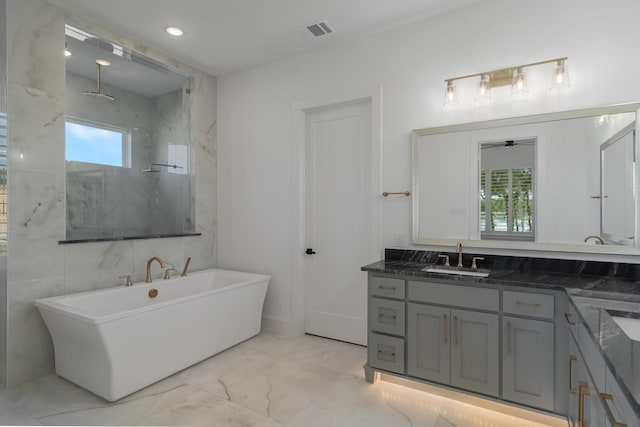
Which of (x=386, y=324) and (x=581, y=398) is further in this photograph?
(x=386, y=324)

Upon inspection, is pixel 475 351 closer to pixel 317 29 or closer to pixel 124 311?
pixel 124 311

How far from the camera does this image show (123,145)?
329 cm

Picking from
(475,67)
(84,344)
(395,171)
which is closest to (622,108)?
(475,67)

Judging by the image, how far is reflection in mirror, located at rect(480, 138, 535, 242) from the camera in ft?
7.87

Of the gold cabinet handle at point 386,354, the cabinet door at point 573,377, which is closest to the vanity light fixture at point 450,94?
the cabinet door at point 573,377

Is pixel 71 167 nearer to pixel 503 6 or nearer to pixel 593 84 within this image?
pixel 503 6

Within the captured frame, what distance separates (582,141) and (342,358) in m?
2.33

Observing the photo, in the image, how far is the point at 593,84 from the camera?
2.24 meters

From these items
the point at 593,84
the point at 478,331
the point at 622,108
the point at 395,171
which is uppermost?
the point at 593,84

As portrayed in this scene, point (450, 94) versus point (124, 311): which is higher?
point (450, 94)

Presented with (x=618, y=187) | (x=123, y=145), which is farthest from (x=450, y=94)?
(x=123, y=145)

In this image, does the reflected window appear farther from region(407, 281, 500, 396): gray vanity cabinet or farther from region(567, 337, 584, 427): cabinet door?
region(567, 337, 584, 427): cabinet door

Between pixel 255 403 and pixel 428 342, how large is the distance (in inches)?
45.9

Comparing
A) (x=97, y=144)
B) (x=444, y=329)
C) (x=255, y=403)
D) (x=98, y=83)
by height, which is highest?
(x=98, y=83)
